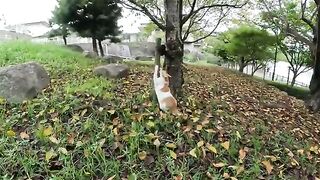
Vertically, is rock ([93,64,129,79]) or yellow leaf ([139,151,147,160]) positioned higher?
rock ([93,64,129,79])

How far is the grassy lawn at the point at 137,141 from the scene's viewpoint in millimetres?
2254

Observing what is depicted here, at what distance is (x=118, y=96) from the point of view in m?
3.69

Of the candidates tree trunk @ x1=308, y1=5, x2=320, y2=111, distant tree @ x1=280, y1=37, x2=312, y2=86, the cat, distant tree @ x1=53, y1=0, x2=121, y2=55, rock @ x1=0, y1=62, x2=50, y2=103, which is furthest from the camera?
distant tree @ x1=280, y1=37, x2=312, y2=86

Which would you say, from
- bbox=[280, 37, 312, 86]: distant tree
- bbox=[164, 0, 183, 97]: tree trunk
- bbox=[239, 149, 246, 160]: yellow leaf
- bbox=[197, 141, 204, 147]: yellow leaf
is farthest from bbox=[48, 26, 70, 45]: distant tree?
bbox=[280, 37, 312, 86]: distant tree

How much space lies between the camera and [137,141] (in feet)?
8.13

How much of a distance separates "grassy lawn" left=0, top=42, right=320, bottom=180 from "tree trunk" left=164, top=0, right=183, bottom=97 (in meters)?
0.25

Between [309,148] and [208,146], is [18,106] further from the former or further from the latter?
[309,148]

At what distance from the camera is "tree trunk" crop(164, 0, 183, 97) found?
3.48m

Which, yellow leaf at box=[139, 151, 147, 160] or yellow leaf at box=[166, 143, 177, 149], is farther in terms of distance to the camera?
yellow leaf at box=[166, 143, 177, 149]

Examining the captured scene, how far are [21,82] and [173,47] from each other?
5.59 feet

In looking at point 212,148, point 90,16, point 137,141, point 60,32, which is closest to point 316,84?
point 212,148

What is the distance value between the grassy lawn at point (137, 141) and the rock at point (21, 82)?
12cm

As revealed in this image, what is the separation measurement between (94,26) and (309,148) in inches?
282

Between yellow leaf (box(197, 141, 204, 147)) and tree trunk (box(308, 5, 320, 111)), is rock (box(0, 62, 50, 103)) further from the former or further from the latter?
tree trunk (box(308, 5, 320, 111))
